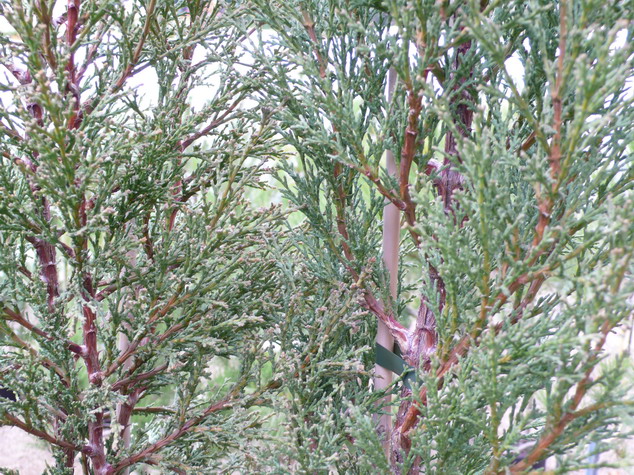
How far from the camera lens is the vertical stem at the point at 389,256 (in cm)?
122

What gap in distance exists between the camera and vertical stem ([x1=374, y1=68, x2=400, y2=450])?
1218mm

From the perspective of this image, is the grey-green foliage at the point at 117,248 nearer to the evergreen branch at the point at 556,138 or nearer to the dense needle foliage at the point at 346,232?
the dense needle foliage at the point at 346,232

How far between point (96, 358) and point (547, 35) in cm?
111

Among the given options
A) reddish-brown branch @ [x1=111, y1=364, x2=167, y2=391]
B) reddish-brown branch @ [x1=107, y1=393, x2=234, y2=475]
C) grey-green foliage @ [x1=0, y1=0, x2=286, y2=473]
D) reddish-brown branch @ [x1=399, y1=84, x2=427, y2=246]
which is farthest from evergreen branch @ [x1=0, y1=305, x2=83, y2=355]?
reddish-brown branch @ [x1=399, y1=84, x2=427, y2=246]

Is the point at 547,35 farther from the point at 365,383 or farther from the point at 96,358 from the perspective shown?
the point at 96,358

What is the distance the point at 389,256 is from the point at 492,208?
1.35ft

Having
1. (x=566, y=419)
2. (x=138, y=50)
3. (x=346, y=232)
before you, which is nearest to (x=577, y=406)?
(x=566, y=419)

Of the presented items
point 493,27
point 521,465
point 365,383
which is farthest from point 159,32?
point 521,465

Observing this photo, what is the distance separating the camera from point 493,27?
2.55 ft

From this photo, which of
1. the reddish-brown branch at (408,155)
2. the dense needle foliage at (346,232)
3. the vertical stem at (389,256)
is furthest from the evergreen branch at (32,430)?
the reddish-brown branch at (408,155)

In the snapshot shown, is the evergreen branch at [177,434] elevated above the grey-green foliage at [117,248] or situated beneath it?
situated beneath

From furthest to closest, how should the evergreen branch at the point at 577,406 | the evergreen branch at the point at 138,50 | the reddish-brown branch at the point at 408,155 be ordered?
1. the evergreen branch at the point at 138,50
2. the reddish-brown branch at the point at 408,155
3. the evergreen branch at the point at 577,406

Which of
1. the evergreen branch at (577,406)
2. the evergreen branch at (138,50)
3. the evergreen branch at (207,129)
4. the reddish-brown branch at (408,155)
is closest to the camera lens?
the evergreen branch at (577,406)

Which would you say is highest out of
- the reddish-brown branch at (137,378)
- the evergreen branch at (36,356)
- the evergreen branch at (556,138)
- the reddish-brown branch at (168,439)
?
the evergreen branch at (556,138)
